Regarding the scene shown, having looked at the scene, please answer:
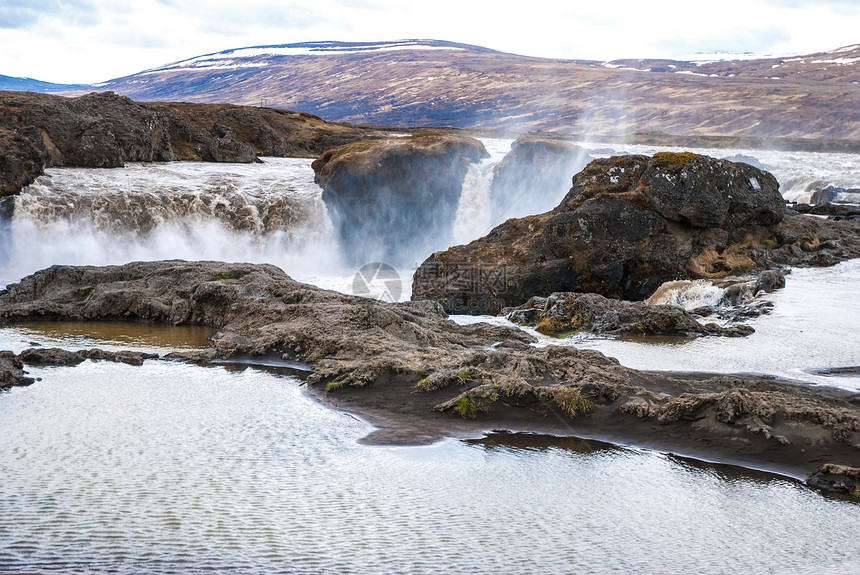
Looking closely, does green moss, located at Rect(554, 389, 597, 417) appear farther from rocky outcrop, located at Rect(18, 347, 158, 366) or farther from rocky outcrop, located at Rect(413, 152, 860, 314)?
rocky outcrop, located at Rect(413, 152, 860, 314)

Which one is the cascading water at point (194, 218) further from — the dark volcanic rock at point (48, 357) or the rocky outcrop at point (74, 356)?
the dark volcanic rock at point (48, 357)

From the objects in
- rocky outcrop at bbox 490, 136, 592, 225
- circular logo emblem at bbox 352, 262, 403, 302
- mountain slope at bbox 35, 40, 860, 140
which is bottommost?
circular logo emblem at bbox 352, 262, 403, 302

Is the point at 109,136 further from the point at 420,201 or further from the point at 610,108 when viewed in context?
the point at 610,108

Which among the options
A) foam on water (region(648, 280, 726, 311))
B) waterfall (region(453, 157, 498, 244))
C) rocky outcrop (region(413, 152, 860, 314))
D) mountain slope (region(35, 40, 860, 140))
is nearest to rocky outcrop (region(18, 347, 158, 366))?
rocky outcrop (region(413, 152, 860, 314))

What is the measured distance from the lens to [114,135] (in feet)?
85.5

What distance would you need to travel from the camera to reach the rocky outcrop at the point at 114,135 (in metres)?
21.6

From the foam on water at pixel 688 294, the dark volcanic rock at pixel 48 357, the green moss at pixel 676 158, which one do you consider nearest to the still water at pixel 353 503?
the dark volcanic rock at pixel 48 357

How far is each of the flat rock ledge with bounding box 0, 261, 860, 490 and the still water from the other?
35 cm

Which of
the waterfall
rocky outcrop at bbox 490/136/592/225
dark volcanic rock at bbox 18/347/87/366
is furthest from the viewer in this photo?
the waterfall

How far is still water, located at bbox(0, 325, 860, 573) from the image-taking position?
140 inches

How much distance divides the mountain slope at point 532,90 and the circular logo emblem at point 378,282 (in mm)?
62499

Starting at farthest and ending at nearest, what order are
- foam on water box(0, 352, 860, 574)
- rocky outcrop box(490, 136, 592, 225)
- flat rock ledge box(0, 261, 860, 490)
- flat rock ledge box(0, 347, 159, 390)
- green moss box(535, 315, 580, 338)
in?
rocky outcrop box(490, 136, 592, 225) → green moss box(535, 315, 580, 338) → flat rock ledge box(0, 347, 159, 390) → flat rock ledge box(0, 261, 860, 490) → foam on water box(0, 352, 860, 574)

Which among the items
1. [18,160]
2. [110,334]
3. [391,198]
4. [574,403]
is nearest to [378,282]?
[391,198]

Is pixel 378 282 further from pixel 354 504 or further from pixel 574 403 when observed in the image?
pixel 354 504
